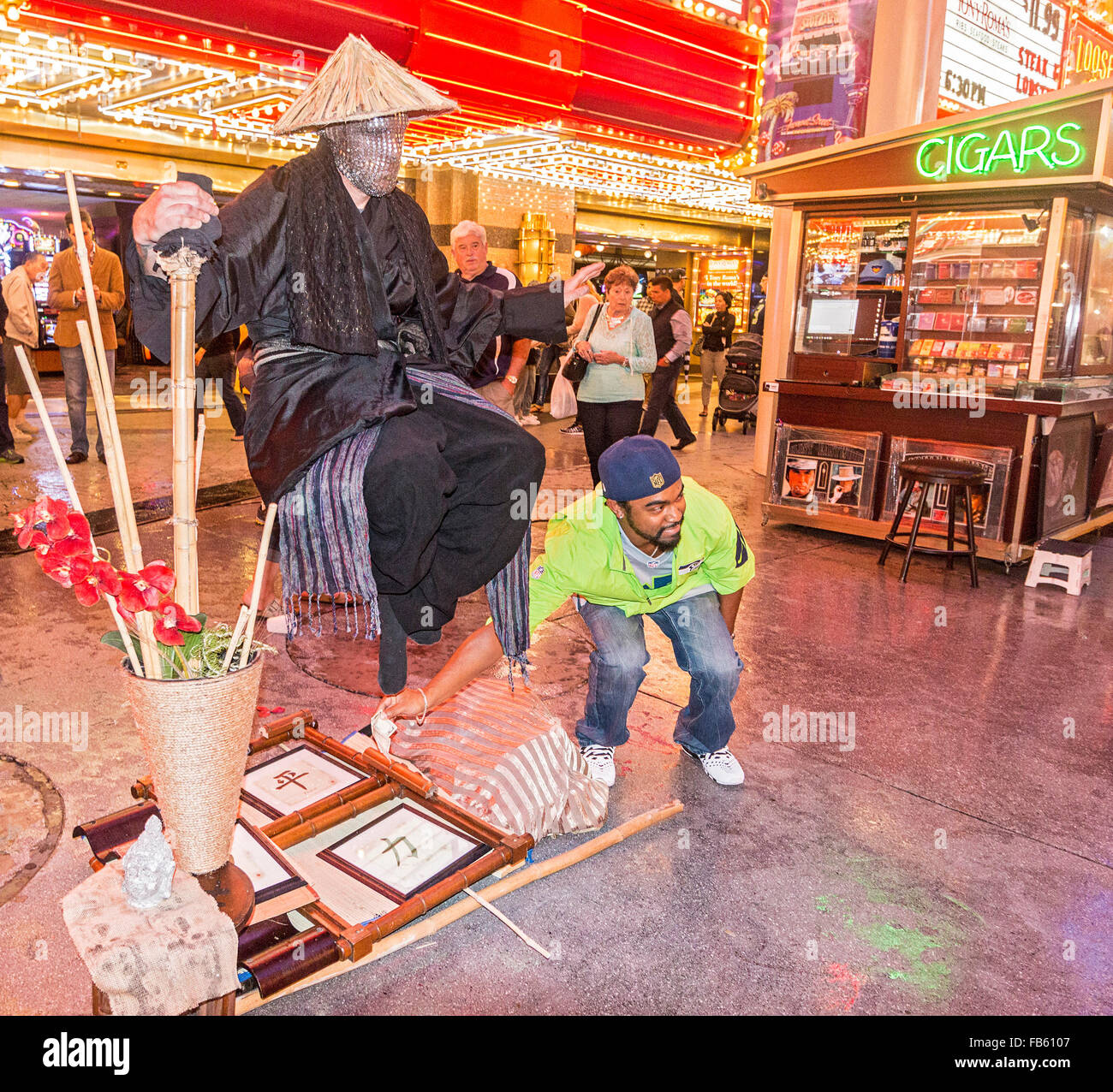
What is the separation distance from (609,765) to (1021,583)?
12.7 ft

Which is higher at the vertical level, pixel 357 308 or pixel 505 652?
pixel 357 308

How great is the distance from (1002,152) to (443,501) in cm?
511

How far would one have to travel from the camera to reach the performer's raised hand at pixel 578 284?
2752mm

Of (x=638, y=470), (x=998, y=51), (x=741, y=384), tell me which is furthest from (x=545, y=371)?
(x=741, y=384)

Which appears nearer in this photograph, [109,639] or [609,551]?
[109,639]

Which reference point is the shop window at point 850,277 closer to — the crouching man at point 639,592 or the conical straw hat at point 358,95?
the crouching man at point 639,592

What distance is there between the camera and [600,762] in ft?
9.98

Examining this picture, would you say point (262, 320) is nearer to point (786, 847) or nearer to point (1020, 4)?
point (786, 847)

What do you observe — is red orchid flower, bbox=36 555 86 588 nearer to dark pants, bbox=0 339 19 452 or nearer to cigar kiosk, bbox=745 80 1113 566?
cigar kiosk, bbox=745 80 1113 566

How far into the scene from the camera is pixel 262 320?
2.30 meters

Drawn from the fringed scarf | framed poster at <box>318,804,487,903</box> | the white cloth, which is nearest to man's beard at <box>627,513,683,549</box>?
the fringed scarf

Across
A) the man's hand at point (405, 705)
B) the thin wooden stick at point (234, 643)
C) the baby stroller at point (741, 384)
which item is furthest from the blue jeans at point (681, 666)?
the baby stroller at point (741, 384)
